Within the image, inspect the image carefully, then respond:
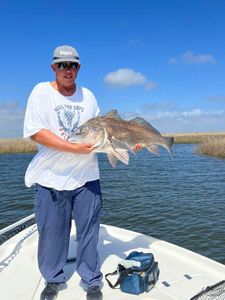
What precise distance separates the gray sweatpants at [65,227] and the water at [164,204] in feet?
16.2

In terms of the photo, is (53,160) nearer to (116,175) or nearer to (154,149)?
(154,149)

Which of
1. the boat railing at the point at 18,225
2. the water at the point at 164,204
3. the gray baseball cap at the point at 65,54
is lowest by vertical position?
the water at the point at 164,204

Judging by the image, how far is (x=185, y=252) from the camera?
5.18 metres

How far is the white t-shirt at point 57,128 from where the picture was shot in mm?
3789

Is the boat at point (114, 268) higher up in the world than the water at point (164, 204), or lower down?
higher up

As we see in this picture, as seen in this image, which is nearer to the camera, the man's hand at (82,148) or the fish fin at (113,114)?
the man's hand at (82,148)

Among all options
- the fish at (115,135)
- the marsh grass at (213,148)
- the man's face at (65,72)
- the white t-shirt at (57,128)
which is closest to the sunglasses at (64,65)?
the man's face at (65,72)

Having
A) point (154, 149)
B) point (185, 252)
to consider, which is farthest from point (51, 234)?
point (185, 252)

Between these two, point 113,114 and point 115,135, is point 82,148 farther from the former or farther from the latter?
point 113,114

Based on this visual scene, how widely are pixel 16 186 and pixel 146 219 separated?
9.58 m

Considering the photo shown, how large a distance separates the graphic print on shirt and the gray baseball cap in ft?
1.60

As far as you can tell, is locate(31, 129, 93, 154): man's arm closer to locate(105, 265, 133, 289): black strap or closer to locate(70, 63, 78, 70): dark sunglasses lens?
locate(70, 63, 78, 70): dark sunglasses lens

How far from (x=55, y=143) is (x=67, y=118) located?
37 cm

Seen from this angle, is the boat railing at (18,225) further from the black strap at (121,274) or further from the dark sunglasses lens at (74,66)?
the dark sunglasses lens at (74,66)
